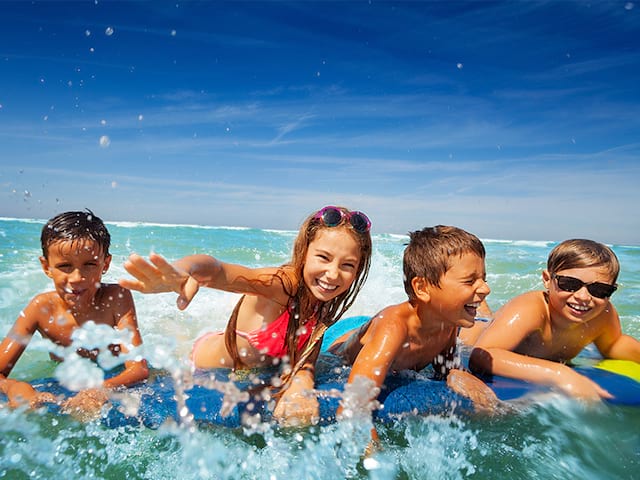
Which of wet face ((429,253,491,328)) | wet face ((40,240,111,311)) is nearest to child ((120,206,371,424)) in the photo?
wet face ((429,253,491,328))

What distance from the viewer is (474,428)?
2.58 metres

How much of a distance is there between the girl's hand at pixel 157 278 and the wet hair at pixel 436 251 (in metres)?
1.37

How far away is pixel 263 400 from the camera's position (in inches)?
102

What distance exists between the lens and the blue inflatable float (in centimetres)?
243

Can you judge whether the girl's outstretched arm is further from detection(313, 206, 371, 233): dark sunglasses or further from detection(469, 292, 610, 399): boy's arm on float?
detection(469, 292, 610, 399): boy's arm on float

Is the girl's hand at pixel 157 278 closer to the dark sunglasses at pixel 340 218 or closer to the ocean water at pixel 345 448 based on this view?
the ocean water at pixel 345 448

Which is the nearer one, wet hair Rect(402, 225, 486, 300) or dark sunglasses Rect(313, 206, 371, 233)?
wet hair Rect(402, 225, 486, 300)

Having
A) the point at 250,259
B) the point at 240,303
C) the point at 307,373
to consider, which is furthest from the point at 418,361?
the point at 250,259

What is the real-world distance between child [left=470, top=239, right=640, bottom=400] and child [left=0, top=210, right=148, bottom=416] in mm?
2265

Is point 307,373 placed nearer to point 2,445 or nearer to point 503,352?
point 503,352

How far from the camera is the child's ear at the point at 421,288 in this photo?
2.79m

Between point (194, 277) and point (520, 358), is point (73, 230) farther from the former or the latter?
point (520, 358)

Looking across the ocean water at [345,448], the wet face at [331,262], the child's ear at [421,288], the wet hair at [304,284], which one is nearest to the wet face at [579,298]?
the ocean water at [345,448]

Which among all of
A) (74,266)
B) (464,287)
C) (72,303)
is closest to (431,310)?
(464,287)
